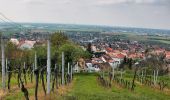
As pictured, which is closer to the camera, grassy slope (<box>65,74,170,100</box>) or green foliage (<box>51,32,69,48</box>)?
grassy slope (<box>65,74,170,100</box>)

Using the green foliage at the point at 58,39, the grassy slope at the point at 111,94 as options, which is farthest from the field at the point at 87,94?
the green foliage at the point at 58,39

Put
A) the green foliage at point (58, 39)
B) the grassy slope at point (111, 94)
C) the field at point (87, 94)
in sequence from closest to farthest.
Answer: the field at point (87, 94) → the grassy slope at point (111, 94) → the green foliage at point (58, 39)

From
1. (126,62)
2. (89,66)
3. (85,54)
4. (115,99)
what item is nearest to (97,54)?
(89,66)

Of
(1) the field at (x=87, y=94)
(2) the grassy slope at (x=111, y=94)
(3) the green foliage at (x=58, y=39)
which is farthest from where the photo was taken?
(3) the green foliage at (x=58, y=39)

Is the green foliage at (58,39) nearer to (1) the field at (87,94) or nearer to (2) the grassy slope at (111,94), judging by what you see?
(2) the grassy slope at (111,94)

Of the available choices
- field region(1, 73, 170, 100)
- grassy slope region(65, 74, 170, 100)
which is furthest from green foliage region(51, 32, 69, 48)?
field region(1, 73, 170, 100)

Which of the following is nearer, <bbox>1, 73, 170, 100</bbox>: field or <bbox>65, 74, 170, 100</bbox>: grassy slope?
<bbox>1, 73, 170, 100</bbox>: field

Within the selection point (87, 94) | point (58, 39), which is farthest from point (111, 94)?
point (58, 39)

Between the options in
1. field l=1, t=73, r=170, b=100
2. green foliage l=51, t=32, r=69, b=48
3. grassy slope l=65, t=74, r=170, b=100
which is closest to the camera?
field l=1, t=73, r=170, b=100

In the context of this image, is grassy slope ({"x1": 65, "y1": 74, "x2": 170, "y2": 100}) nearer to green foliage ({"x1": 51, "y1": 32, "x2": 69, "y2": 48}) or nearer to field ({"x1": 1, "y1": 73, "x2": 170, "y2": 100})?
field ({"x1": 1, "y1": 73, "x2": 170, "y2": 100})

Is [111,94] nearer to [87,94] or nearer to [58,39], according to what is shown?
[87,94]

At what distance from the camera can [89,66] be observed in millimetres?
109938

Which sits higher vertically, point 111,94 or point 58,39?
point 111,94

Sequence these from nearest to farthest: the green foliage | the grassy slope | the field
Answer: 1. the field
2. the grassy slope
3. the green foliage
